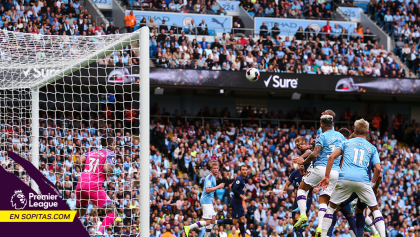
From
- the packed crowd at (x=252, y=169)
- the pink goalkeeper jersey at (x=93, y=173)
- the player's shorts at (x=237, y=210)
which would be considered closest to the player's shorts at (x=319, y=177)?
the player's shorts at (x=237, y=210)

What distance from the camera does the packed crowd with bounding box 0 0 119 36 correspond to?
21641 millimetres

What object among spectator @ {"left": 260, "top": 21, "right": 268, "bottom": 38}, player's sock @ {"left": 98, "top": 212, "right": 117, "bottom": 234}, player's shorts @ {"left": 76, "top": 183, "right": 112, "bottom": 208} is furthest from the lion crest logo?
spectator @ {"left": 260, "top": 21, "right": 268, "bottom": 38}

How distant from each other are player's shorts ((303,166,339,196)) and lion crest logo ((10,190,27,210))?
5.21 metres

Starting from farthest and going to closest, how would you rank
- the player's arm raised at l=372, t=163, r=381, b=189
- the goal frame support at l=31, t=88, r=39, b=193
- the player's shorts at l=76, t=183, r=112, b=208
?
the goal frame support at l=31, t=88, r=39, b=193
the player's shorts at l=76, t=183, r=112, b=208
the player's arm raised at l=372, t=163, r=381, b=189

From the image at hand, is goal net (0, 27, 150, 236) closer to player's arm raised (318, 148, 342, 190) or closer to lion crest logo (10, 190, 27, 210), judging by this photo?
lion crest logo (10, 190, 27, 210)

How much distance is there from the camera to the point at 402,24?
3008 centimetres

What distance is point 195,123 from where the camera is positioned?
80.1ft

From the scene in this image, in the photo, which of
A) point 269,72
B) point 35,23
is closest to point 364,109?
point 269,72

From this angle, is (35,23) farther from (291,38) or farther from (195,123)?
(291,38)

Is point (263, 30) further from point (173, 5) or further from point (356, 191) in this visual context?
point (356, 191)

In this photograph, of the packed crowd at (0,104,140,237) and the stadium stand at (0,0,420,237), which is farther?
the stadium stand at (0,0,420,237)

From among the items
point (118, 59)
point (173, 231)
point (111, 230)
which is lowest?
point (173, 231)

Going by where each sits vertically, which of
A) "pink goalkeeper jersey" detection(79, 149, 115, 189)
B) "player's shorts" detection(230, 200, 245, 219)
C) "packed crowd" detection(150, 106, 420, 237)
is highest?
"pink goalkeeper jersey" detection(79, 149, 115, 189)

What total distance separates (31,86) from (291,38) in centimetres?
1812
